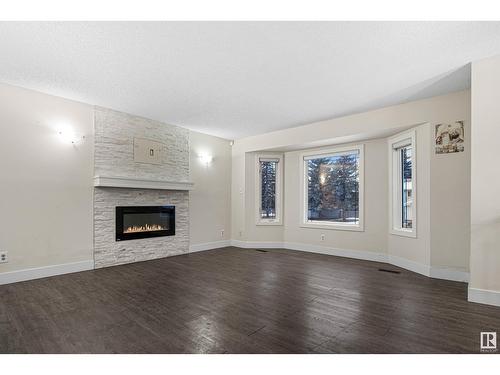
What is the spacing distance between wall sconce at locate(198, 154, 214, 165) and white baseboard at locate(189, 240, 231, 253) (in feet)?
6.41

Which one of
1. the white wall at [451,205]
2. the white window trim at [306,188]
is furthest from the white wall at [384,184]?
the white window trim at [306,188]

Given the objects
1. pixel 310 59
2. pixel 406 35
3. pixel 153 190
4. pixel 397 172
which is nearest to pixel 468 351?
pixel 406 35

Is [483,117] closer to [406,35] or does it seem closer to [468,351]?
[406,35]

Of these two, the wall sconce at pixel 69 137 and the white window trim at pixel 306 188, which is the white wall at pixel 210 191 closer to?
the white window trim at pixel 306 188

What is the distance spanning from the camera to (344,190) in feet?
19.5

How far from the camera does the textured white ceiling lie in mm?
2516

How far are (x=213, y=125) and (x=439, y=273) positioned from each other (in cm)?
484

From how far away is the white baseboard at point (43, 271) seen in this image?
370 cm

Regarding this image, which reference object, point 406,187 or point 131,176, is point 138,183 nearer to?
point 131,176

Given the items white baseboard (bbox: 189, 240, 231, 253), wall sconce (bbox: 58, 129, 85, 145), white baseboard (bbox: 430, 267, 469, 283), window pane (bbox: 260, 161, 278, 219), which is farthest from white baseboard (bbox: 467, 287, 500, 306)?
wall sconce (bbox: 58, 129, 85, 145)

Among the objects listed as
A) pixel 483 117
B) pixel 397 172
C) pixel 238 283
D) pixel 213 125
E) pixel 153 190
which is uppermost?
pixel 213 125

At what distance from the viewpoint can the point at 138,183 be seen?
492 centimetres

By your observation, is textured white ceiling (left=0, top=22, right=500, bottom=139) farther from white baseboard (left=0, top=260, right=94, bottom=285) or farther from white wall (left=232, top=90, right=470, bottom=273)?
white baseboard (left=0, top=260, right=94, bottom=285)

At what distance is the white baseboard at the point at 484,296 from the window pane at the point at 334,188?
8.85ft
